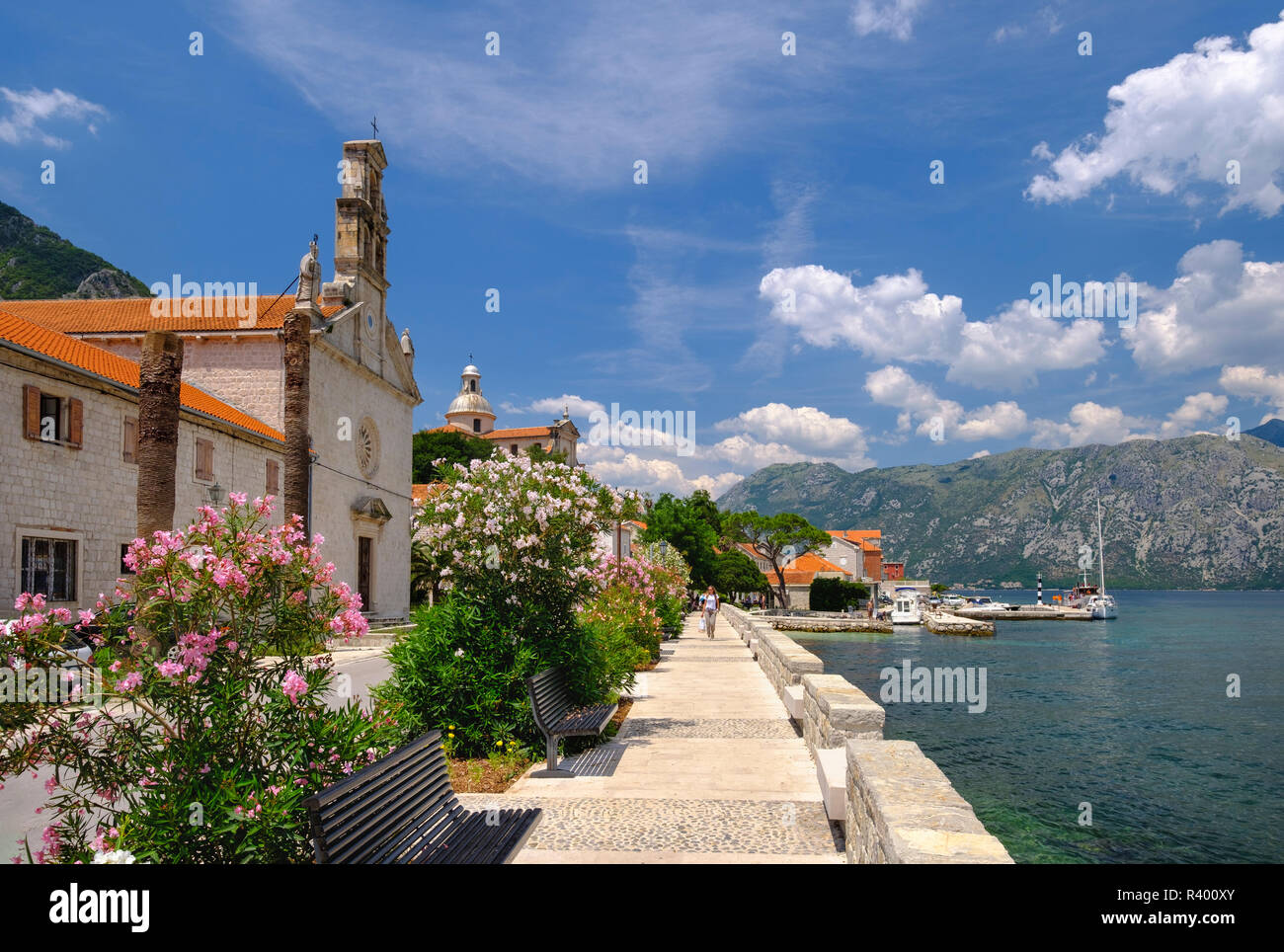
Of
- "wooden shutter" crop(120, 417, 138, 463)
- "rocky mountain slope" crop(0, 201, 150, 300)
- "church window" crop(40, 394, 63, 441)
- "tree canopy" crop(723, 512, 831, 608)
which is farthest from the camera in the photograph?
"tree canopy" crop(723, 512, 831, 608)

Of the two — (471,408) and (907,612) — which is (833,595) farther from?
(471,408)

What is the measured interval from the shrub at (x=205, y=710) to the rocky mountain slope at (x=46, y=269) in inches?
2145

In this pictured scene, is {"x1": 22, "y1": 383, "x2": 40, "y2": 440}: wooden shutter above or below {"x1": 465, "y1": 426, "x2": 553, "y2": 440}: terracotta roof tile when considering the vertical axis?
below

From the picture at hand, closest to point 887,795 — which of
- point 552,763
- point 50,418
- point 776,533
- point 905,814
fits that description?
point 905,814

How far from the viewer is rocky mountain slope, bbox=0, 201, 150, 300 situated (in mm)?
48062

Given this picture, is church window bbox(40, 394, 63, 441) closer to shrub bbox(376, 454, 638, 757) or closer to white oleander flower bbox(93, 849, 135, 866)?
shrub bbox(376, 454, 638, 757)

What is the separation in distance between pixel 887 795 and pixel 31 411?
18.7m

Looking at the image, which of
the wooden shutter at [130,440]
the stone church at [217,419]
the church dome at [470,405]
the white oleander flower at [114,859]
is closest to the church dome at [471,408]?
the church dome at [470,405]

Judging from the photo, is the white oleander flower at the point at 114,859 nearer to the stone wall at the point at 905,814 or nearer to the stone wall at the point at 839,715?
the stone wall at the point at 905,814

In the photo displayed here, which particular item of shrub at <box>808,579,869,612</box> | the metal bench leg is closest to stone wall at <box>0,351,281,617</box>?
the metal bench leg

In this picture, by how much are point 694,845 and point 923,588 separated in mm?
107807

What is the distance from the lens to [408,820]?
12.8 feet

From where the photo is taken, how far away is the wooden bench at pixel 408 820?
3.21 metres

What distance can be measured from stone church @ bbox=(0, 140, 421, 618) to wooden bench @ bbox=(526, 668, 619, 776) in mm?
13805
